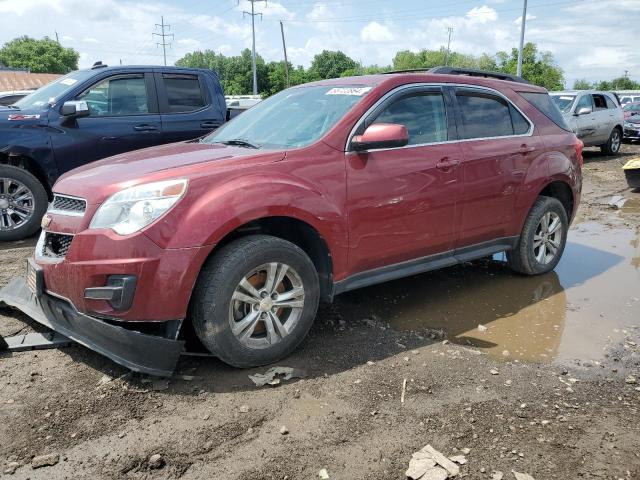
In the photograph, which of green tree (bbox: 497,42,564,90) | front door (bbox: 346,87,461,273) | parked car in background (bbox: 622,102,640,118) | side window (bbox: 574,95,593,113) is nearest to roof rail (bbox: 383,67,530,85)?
front door (bbox: 346,87,461,273)

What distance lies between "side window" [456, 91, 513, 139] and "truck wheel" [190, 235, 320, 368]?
1956 mm

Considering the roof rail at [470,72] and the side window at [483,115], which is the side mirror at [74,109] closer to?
the roof rail at [470,72]

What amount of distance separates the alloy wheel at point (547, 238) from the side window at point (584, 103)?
10455 millimetres

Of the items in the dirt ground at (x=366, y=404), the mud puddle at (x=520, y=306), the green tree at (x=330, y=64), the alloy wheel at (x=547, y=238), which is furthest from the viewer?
the green tree at (x=330, y=64)

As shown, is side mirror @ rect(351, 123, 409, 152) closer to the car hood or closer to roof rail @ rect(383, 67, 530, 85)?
the car hood

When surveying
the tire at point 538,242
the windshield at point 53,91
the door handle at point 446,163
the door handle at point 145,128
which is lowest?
the tire at point 538,242

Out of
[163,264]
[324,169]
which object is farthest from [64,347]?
[324,169]

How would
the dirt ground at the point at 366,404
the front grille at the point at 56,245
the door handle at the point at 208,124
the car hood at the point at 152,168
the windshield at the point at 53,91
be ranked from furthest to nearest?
the door handle at the point at 208,124, the windshield at the point at 53,91, the front grille at the point at 56,245, the car hood at the point at 152,168, the dirt ground at the point at 366,404

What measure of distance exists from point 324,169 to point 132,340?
155 cm

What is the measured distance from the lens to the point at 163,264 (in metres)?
2.99

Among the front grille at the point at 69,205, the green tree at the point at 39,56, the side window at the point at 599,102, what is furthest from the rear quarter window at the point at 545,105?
the green tree at the point at 39,56

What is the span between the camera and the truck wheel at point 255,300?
3170 millimetres

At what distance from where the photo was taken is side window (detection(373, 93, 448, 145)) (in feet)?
13.4

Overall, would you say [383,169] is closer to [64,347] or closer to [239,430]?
[239,430]
